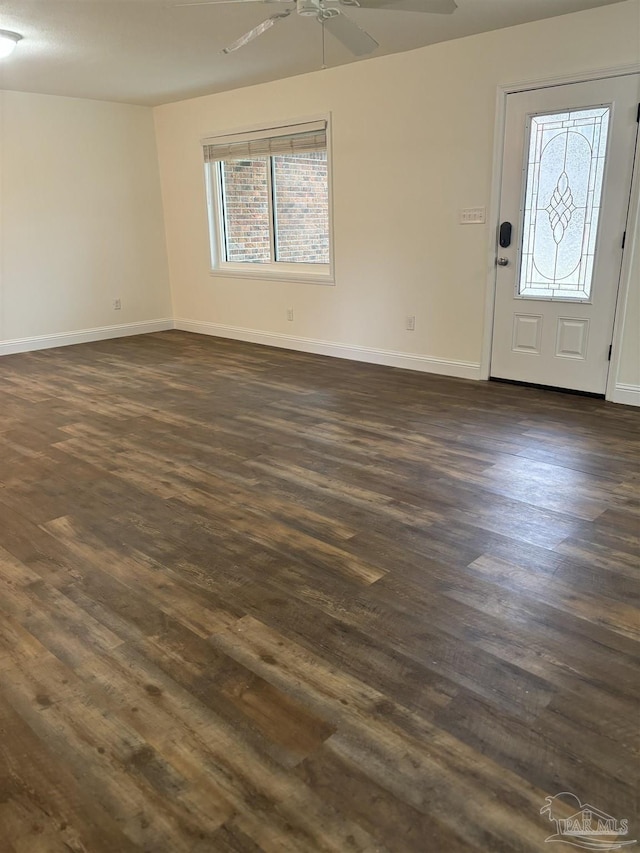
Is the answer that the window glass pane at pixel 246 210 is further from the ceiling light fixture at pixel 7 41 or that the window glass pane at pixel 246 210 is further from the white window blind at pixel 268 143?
the ceiling light fixture at pixel 7 41

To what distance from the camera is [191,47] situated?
448cm

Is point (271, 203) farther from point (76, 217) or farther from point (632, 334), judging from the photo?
point (632, 334)

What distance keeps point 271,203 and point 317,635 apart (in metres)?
5.27

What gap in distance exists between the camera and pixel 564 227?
427 centimetres

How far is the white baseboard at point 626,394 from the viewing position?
4195mm

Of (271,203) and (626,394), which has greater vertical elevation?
(271,203)

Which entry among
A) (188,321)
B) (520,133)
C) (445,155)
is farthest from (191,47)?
(188,321)

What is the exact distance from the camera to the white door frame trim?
3.90 m

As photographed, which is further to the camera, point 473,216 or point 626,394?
point 473,216

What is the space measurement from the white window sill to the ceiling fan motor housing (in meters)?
2.89

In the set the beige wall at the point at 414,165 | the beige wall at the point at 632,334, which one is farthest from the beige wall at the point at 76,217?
the beige wall at the point at 632,334

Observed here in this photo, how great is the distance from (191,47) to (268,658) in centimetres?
435

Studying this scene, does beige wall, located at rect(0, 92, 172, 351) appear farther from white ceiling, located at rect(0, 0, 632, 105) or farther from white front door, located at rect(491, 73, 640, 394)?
white front door, located at rect(491, 73, 640, 394)

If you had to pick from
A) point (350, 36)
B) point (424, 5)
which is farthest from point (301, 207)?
point (424, 5)
